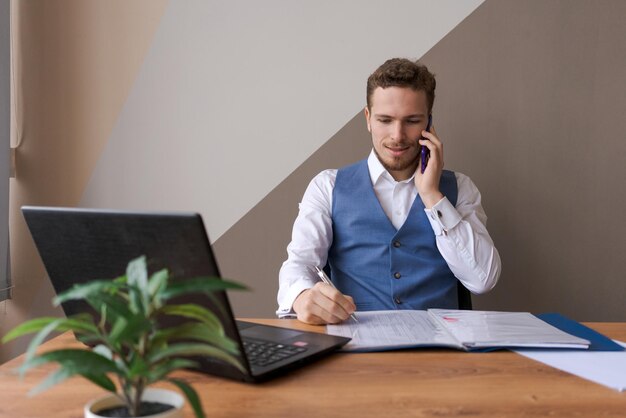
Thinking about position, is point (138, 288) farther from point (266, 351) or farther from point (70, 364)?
point (266, 351)

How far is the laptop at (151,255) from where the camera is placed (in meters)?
0.87

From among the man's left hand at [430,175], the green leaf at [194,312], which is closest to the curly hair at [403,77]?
the man's left hand at [430,175]

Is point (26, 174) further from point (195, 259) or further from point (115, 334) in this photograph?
point (115, 334)

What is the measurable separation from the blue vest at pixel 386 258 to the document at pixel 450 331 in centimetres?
48

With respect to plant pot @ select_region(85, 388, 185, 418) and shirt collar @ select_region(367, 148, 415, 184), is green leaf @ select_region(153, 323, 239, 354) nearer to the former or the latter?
plant pot @ select_region(85, 388, 185, 418)

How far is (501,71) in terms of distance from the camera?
239cm

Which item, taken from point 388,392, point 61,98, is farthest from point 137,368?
point 61,98

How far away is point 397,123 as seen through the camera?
6.96 ft

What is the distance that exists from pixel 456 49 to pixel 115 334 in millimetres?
2049

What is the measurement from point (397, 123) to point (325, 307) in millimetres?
885

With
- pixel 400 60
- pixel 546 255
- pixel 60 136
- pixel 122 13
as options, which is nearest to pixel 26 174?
pixel 60 136

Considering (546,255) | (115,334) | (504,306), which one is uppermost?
(115,334)

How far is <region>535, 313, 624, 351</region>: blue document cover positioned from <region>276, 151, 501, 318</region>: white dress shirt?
0.47 metres

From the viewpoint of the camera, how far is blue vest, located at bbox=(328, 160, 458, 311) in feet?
6.70
